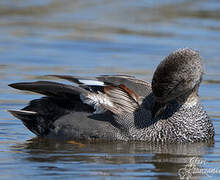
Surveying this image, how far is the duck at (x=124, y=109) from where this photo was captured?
8680mm

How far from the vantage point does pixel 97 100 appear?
8.75 meters

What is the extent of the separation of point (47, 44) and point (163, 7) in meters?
5.68

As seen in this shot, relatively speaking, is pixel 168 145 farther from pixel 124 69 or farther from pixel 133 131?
pixel 124 69

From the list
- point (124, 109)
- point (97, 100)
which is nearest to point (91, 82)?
point (97, 100)

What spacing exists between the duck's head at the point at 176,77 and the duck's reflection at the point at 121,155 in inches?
23.4

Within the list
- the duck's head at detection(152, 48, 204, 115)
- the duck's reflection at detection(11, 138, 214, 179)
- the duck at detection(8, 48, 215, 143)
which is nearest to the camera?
the duck's reflection at detection(11, 138, 214, 179)

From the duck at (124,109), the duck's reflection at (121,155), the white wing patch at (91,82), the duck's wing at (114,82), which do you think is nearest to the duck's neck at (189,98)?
the duck at (124,109)

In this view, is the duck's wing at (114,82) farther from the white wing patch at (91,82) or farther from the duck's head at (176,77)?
the duck's head at (176,77)

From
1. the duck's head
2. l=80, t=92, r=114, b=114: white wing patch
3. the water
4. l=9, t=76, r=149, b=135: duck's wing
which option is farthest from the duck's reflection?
the duck's head

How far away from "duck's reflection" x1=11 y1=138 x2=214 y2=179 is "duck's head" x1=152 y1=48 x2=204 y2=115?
0.59m

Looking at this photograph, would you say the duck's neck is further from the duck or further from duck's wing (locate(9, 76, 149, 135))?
duck's wing (locate(9, 76, 149, 135))

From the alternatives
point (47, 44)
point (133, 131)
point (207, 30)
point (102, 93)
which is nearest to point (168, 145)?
point (133, 131)

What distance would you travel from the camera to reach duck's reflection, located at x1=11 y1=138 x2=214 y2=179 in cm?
751

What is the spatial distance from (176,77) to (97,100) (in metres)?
1.03
